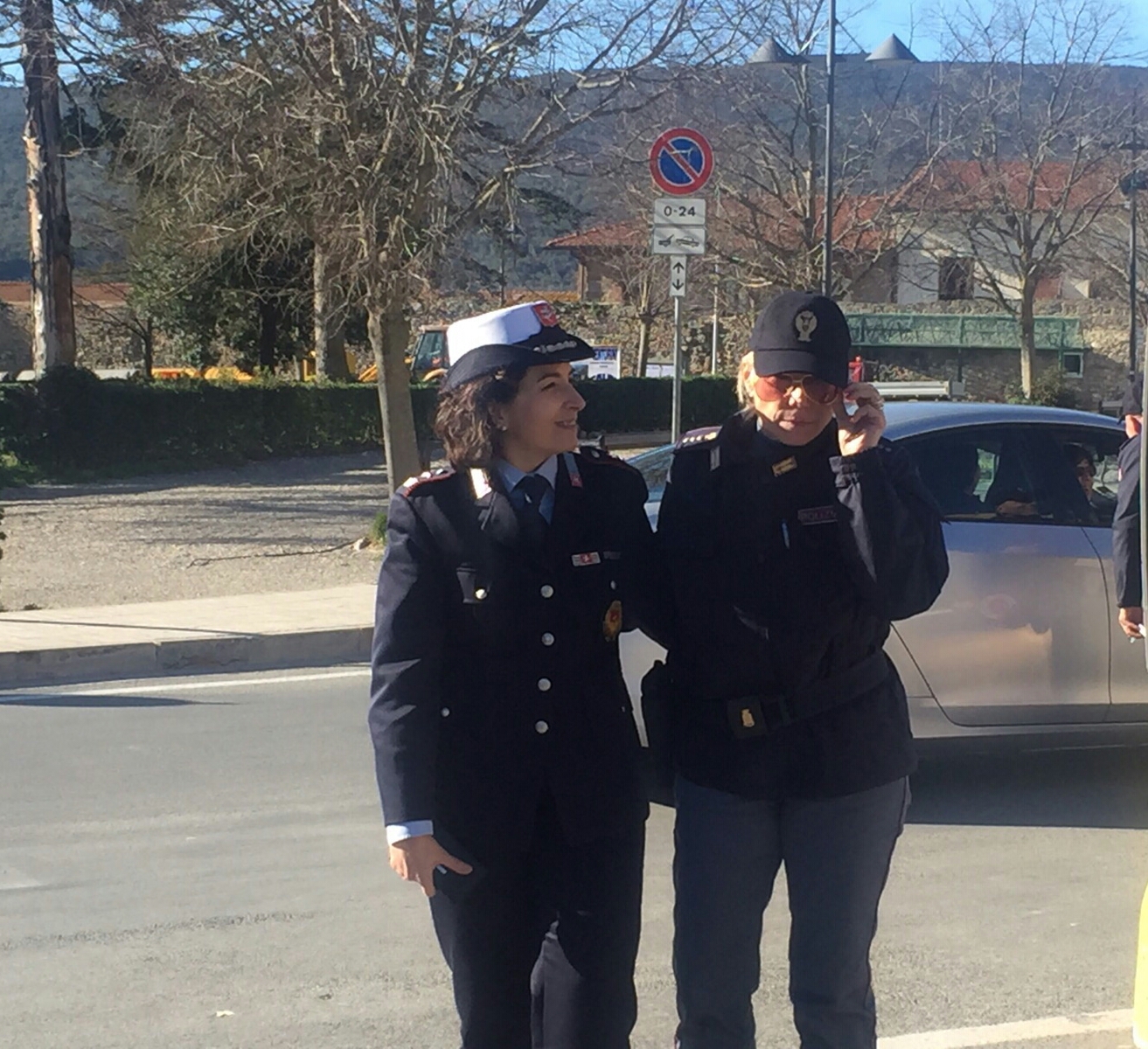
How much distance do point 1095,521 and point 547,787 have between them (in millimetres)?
3973

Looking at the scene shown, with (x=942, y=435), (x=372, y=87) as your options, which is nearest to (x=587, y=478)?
(x=942, y=435)

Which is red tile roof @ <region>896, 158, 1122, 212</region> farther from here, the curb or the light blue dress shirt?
the light blue dress shirt

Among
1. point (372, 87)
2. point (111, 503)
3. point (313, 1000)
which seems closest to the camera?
point (313, 1000)

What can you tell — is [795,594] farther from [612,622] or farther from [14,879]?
[14,879]

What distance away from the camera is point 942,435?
242 inches

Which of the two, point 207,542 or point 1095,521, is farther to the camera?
point 207,542

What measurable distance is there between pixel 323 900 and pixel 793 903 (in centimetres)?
270

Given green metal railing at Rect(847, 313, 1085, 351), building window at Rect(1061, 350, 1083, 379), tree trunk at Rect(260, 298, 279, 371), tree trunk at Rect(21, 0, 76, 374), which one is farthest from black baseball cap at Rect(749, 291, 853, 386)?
building window at Rect(1061, 350, 1083, 379)

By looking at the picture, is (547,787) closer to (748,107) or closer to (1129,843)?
(1129,843)

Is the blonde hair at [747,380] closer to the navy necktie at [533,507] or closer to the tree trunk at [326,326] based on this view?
the navy necktie at [533,507]

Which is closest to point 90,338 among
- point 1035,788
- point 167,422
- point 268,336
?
point 268,336

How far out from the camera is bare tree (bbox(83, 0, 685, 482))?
13562 millimetres

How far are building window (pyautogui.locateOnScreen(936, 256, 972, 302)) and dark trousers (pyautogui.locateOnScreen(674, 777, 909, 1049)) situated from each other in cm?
4342

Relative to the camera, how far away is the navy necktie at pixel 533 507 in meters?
2.92
